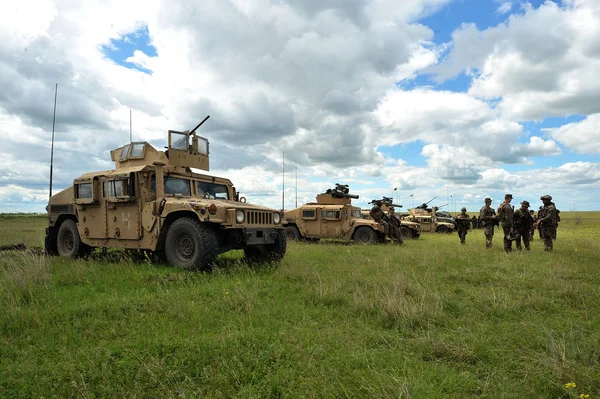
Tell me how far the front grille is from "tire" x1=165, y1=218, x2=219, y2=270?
74cm

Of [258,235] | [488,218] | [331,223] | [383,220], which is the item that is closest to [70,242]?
[258,235]

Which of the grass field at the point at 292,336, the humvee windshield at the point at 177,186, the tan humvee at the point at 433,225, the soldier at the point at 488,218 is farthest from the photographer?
the tan humvee at the point at 433,225

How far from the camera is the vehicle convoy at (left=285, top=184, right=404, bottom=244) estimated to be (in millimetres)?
14812

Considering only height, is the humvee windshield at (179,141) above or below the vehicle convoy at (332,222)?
above

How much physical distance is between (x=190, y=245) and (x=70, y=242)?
14.2ft

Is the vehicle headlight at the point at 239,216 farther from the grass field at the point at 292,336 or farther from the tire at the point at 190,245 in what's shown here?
the grass field at the point at 292,336

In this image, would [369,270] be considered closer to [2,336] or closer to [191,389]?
[191,389]

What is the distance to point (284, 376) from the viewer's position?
3.20m

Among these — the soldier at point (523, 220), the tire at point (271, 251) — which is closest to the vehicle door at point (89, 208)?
the tire at point (271, 251)

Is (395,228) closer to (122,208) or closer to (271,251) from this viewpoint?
(271,251)

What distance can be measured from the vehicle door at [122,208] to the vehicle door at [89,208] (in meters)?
0.23

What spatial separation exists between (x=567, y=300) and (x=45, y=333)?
6295 millimetres

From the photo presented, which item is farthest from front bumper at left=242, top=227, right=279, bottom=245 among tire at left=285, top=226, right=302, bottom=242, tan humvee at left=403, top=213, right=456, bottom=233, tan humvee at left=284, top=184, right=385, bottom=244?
tan humvee at left=403, top=213, right=456, bottom=233

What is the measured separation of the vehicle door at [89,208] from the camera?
28.4 feet
